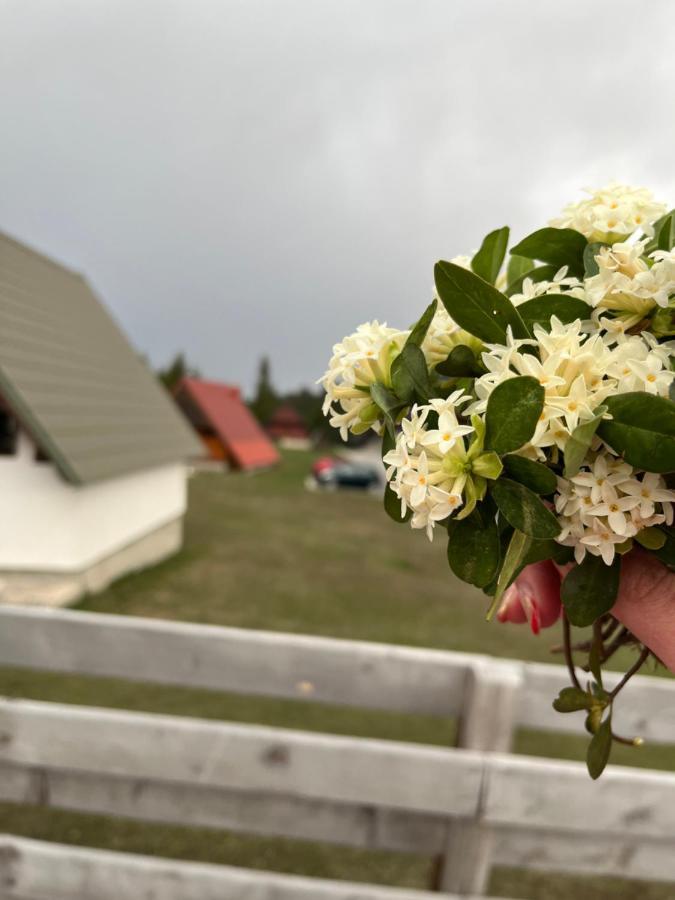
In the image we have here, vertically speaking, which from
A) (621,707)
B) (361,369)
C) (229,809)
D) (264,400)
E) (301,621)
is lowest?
(264,400)

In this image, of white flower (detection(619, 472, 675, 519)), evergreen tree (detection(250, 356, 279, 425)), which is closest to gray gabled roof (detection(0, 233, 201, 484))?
white flower (detection(619, 472, 675, 519))

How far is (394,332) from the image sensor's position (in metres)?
1.04

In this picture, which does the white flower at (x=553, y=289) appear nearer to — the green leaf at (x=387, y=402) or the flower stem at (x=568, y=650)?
the green leaf at (x=387, y=402)

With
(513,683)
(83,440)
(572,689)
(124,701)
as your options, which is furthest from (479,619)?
(572,689)

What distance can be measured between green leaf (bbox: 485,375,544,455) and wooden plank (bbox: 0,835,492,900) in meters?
2.39

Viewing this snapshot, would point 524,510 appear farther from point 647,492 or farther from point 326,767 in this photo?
point 326,767

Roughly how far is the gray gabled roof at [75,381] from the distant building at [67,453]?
0.9 inches

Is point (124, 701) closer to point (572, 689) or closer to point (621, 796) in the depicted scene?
point (621, 796)

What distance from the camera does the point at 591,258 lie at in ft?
3.52

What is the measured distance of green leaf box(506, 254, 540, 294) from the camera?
1219 mm

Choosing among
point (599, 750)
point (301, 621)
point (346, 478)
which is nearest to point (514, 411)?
point (599, 750)

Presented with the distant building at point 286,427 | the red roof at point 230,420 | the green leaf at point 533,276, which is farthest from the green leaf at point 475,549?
the distant building at point 286,427

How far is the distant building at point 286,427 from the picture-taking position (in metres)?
63.2

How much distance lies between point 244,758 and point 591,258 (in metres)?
2.21
